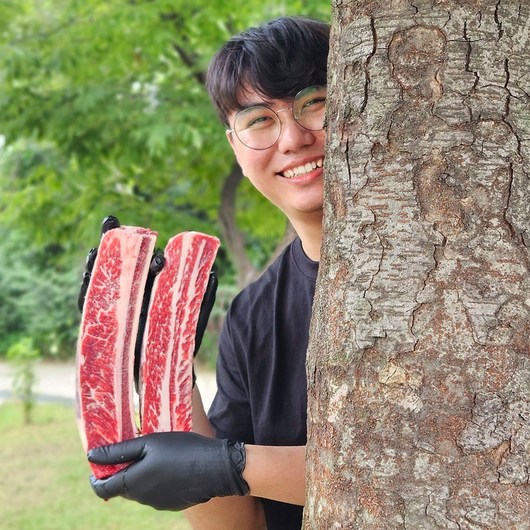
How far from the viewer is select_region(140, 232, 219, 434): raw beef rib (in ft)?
6.05

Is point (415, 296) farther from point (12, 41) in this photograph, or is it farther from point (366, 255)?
point (12, 41)

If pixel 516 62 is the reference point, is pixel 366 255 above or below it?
below

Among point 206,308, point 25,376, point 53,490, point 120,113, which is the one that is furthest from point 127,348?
point 25,376

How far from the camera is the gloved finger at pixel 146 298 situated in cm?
190

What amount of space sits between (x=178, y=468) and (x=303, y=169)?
76 cm

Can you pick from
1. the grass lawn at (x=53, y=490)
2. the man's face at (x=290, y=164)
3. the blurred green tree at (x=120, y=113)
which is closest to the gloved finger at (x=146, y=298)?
the man's face at (x=290, y=164)

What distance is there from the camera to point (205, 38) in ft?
21.2

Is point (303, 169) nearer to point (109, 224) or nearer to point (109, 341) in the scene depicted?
point (109, 224)

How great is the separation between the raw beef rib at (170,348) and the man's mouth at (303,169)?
31 cm

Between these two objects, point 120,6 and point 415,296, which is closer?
point 415,296

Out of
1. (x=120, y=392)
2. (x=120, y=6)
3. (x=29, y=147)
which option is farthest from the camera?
(x=29, y=147)

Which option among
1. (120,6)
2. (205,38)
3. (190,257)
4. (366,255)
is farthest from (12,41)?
(366,255)

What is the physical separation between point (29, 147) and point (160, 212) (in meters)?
2.41

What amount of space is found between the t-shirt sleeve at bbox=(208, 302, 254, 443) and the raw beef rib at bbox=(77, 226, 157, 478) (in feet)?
1.61
